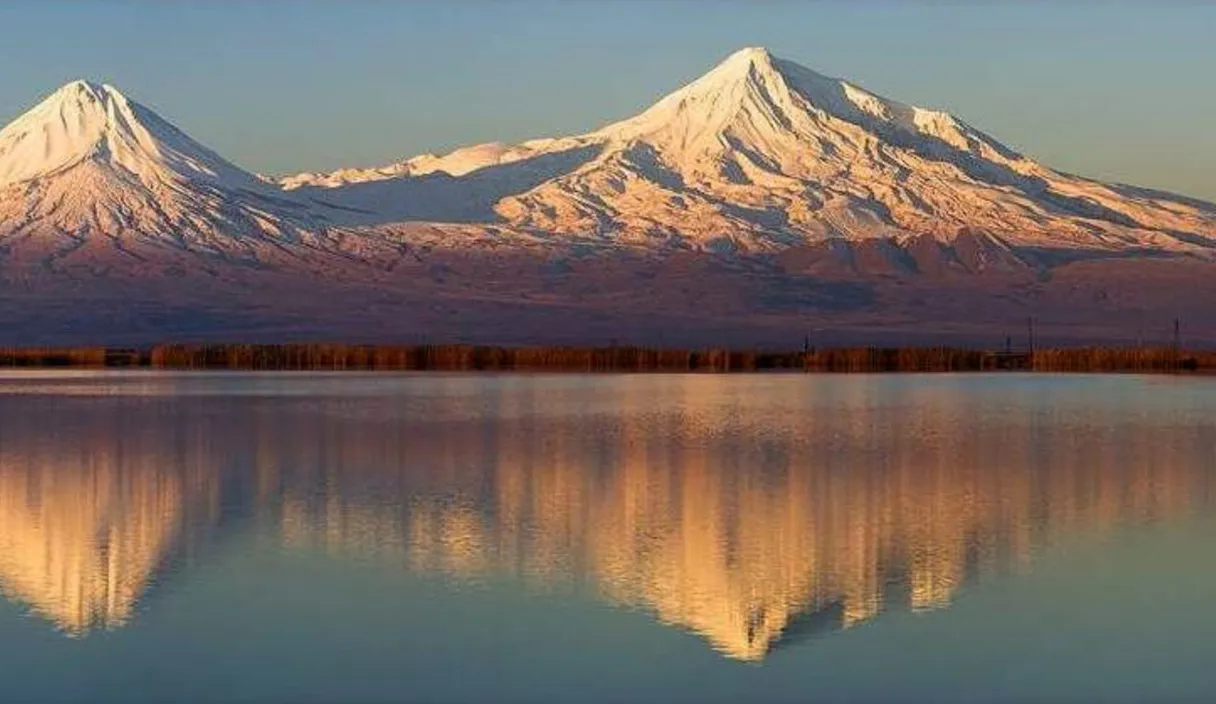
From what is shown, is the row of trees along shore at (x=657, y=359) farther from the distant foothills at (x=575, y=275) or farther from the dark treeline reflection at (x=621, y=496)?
the distant foothills at (x=575, y=275)

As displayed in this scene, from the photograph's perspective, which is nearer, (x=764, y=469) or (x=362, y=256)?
(x=764, y=469)

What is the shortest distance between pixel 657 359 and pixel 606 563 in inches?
2692

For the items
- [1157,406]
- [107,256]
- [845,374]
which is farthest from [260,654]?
[107,256]

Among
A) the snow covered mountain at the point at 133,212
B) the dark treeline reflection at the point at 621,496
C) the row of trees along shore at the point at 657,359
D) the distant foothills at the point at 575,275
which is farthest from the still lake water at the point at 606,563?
the snow covered mountain at the point at 133,212

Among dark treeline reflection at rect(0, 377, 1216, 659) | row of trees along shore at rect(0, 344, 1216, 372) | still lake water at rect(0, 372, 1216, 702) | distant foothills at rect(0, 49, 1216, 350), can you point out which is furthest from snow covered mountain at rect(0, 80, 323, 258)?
still lake water at rect(0, 372, 1216, 702)

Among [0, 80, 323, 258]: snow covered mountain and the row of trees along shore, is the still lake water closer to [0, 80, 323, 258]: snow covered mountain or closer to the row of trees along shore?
the row of trees along shore

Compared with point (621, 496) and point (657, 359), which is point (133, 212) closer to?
point (657, 359)

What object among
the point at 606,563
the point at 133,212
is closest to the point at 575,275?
the point at 133,212

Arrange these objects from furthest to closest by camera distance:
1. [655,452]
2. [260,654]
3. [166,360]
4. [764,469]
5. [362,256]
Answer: [362,256] → [166,360] → [655,452] → [764,469] → [260,654]

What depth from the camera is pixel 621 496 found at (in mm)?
28438

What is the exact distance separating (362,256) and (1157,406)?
136 m

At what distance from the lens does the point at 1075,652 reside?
17.4 meters

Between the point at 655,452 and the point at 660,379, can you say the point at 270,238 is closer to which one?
the point at 660,379

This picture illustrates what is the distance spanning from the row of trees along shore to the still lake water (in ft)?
155
